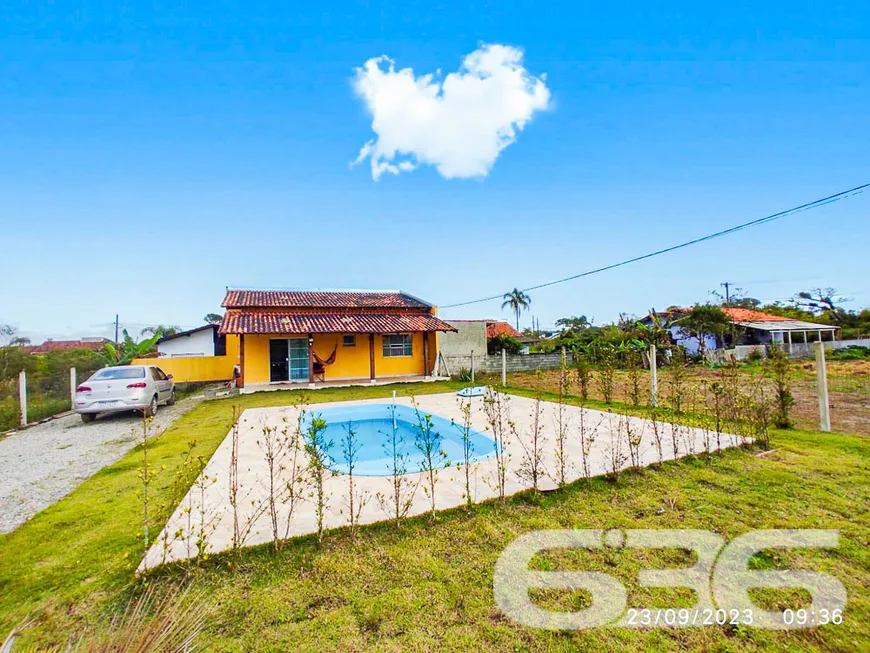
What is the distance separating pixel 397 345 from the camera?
18938 mm

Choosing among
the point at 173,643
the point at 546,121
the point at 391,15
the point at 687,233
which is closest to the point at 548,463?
the point at 173,643

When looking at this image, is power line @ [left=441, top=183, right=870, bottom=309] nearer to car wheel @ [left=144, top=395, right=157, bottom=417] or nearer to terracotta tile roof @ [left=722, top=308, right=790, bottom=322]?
car wheel @ [left=144, top=395, right=157, bottom=417]

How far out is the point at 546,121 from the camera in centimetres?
1345

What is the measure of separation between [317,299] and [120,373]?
34.0 feet

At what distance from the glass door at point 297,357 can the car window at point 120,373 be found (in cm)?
741

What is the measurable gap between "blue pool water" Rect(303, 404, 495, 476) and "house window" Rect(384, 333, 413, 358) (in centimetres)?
768

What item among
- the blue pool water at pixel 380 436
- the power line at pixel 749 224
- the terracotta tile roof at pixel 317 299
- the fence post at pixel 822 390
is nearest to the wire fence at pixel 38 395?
the terracotta tile roof at pixel 317 299

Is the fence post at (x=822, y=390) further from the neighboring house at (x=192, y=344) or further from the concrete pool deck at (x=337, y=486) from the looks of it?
the neighboring house at (x=192, y=344)

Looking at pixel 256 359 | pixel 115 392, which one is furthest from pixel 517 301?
pixel 115 392

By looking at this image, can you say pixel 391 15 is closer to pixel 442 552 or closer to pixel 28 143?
pixel 28 143

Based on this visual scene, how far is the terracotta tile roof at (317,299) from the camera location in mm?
17766

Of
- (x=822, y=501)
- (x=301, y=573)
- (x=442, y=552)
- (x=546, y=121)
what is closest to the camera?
(x=301, y=573)

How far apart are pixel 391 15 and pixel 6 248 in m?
17.7

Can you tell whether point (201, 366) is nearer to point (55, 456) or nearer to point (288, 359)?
point (288, 359)
